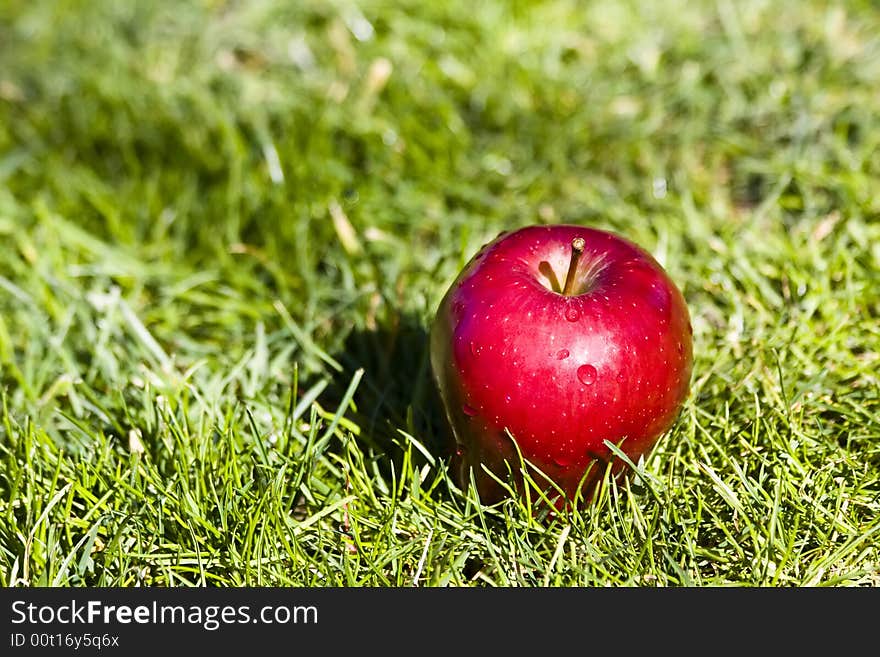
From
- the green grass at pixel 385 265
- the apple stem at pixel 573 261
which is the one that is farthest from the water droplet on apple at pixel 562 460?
the apple stem at pixel 573 261

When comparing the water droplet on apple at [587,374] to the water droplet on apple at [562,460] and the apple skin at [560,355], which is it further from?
the water droplet on apple at [562,460]

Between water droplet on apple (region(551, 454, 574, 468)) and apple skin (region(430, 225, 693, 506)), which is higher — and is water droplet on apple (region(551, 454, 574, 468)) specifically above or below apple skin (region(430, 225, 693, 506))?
below

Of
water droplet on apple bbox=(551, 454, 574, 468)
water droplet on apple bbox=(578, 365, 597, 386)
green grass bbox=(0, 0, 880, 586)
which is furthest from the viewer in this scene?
green grass bbox=(0, 0, 880, 586)

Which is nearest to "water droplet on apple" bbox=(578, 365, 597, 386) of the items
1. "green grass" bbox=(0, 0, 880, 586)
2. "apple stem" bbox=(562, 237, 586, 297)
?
"apple stem" bbox=(562, 237, 586, 297)

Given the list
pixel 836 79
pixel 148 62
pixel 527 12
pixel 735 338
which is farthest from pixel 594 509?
pixel 148 62

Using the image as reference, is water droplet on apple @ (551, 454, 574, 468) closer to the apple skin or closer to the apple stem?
the apple skin

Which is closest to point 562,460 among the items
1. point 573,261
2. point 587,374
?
point 587,374

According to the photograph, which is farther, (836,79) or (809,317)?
(836,79)

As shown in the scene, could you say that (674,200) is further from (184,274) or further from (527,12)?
(184,274)
